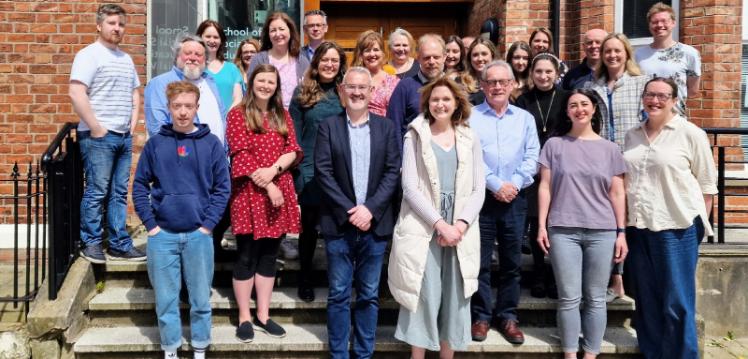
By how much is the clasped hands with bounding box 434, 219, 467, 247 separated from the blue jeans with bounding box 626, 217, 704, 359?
122 centimetres

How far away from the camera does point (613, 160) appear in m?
3.80

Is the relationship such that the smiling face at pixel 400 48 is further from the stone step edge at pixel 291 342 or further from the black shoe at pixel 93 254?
the black shoe at pixel 93 254

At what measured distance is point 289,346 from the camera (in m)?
3.99

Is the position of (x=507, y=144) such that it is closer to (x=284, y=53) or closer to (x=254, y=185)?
(x=254, y=185)

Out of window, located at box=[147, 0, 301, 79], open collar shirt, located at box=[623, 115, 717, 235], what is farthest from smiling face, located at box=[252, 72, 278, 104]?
window, located at box=[147, 0, 301, 79]

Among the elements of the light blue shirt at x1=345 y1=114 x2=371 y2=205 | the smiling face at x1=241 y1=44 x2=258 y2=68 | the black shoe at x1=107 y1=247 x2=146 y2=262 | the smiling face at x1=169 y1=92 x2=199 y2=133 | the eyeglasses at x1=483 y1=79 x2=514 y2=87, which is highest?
the smiling face at x1=241 y1=44 x2=258 y2=68

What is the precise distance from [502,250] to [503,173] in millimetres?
502

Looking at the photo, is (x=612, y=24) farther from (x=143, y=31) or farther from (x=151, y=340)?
(x=151, y=340)

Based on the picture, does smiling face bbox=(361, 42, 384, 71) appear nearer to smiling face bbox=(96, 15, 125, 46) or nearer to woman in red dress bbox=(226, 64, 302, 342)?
woman in red dress bbox=(226, 64, 302, 342)

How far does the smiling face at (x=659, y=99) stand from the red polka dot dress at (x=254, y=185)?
2.21 m

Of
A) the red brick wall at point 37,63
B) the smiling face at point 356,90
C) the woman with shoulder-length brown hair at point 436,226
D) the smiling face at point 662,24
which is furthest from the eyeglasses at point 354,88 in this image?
the red brick wall at point 37,63

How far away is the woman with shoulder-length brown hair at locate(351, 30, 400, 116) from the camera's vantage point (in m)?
4.28

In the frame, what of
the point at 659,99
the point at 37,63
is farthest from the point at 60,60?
the point at 659,99

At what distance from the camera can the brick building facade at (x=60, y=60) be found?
607 cm
